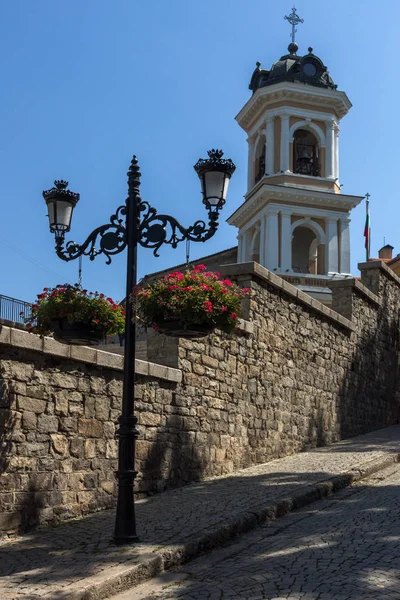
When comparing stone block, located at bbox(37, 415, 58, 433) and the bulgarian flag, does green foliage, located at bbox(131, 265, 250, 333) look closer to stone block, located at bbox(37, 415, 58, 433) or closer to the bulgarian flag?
stone block, located at bbox(37, 415, 58, 433)

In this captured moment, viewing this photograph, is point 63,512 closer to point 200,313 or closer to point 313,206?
point 200,313

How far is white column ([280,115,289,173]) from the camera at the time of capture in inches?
1582

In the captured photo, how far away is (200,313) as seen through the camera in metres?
7.87

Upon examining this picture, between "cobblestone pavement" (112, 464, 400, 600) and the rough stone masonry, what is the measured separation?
6.09 ft

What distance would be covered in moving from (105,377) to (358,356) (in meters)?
9.99

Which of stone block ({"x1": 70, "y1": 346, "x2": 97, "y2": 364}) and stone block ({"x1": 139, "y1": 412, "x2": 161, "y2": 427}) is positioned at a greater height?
stone block ({"x1": 70, "y1": 346, "x2": 97, "y2": 364})

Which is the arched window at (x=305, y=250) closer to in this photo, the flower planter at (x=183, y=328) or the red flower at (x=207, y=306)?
the flower planter at (x=183, y=328)

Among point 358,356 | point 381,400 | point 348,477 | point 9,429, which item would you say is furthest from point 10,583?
point 381,400

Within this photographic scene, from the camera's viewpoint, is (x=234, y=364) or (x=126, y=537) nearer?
(x=126, y=537)

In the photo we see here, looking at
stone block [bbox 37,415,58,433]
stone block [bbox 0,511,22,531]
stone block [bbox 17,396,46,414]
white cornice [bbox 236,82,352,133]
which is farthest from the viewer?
white cornice [bbox 236,82,352,133]

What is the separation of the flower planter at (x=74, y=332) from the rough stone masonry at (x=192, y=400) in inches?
16.7

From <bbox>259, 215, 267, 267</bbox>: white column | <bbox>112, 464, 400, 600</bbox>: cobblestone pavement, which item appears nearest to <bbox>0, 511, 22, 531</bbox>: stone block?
<bbox>112, 464, 400, 600</bbox>: cobblestone pavement

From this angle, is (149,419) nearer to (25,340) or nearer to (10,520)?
(25,340)

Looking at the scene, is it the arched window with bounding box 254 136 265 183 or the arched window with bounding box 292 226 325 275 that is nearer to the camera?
the arched window with bounding box 292 226 325 275
